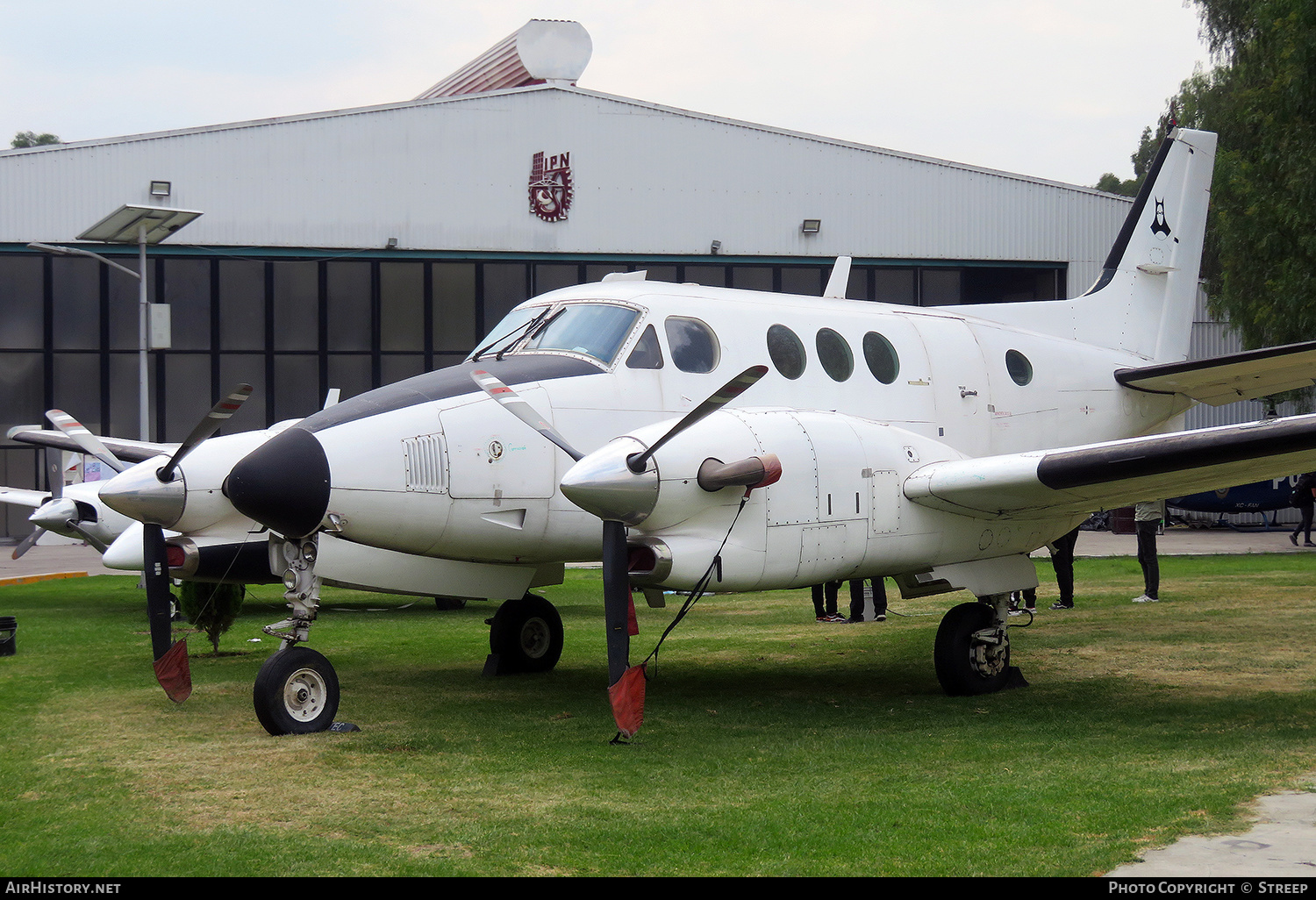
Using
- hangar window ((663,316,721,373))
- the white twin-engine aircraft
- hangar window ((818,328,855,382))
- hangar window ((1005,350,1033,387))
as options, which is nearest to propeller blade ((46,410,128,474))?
the white twin-engine aircraft

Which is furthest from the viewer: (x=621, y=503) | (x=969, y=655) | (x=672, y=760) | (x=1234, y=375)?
(x=1234, y=375)

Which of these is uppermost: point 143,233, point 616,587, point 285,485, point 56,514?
point 143,233

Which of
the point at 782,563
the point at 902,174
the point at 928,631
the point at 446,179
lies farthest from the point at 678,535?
the point at 902,174

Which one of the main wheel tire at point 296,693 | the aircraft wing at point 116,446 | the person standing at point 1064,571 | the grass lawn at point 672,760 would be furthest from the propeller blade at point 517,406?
the person standing at point 1064,571

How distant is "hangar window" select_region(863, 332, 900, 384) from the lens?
10.9m

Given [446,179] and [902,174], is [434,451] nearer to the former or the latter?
[446,179]

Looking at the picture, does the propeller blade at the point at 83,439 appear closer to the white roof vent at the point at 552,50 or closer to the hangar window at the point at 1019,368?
the hangar window at the point at 1019,368

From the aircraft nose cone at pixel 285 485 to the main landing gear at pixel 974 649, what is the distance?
5214mm

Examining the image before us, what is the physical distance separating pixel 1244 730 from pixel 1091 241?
31.6m

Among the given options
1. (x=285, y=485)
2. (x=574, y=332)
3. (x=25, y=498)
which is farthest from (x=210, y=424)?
(x=25, y=498)

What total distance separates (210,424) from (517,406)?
2.36 meters

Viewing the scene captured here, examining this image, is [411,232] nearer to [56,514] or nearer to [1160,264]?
[56,514]

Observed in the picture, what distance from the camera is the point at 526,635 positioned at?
1191 cm

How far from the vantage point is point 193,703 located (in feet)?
33.3
